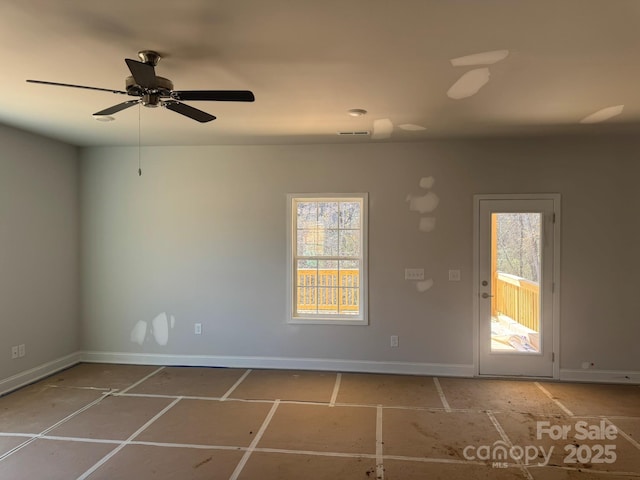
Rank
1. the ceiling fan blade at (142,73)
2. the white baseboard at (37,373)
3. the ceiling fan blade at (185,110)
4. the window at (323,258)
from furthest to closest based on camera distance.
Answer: the window at (323,258) < the white baseboard at (37,373) < the ceiling fan blade at (185,110) < the ceiling fan blade at (142,73)

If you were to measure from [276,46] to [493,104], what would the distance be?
193 cm

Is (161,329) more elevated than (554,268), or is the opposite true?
(554,268)

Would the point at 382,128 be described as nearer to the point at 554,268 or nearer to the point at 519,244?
the point at 519,244

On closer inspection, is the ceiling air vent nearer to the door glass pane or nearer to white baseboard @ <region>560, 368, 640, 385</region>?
the door glass pane

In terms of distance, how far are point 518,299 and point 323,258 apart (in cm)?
230

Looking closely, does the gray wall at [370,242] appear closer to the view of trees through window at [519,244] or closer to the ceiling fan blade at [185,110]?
the view of trees through window at [519,244]

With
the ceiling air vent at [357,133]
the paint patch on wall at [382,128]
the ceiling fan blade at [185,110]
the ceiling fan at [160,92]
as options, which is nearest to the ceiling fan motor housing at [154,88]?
the ceiling fan at [160,92]

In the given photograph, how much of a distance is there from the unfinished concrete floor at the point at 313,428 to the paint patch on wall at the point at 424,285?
1011 millimetres

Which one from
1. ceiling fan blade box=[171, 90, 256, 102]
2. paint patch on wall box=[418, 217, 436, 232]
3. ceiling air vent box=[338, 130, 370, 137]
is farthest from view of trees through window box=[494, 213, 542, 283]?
ceiling fan blade box=[171, 90, 256, 102]

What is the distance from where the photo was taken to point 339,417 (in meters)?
3.48

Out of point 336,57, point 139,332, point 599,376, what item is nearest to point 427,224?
point 599,376

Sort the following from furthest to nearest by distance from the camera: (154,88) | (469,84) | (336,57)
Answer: (469,84)
(336,57)
(154,88)

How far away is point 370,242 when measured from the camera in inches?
184

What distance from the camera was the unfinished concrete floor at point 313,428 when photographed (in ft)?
8.94
